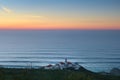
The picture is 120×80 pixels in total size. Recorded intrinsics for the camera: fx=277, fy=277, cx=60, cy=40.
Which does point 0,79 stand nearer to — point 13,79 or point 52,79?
point 13,79

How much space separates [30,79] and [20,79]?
619mm

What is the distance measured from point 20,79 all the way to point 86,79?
1.83 m

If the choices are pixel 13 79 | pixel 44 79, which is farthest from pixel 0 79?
pixel 44 79

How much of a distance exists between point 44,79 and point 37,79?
28cm

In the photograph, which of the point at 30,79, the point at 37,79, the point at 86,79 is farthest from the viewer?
the point at 37,79

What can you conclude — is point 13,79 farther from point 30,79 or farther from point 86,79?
point 86,79

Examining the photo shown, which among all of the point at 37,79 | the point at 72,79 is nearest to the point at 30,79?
the point at 37,79

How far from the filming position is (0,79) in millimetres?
7465

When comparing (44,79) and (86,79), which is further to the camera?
(44,79)

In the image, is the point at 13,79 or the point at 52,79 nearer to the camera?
the point at 13,79

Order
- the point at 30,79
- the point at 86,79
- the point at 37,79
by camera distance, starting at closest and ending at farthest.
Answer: the point at 86,79
the point at 30,79
the point at 37,79

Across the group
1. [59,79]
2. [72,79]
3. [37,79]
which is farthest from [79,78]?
[37,79]

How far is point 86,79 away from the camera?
7309 millimetres

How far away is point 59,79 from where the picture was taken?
859cm
